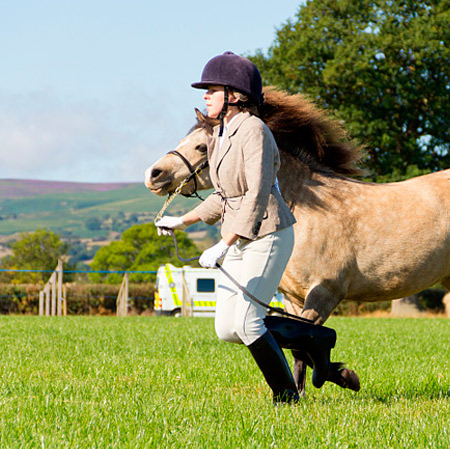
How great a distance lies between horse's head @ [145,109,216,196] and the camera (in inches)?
216

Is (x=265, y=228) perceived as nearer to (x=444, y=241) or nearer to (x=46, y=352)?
(x=444, y=241)

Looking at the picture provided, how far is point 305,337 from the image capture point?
432cm

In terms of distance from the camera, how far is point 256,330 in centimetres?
404

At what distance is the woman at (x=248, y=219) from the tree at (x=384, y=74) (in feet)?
81.0

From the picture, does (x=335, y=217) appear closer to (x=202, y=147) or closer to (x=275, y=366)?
(x=202, y=147)

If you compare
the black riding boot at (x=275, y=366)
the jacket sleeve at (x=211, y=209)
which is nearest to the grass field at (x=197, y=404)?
the black riding boot at (x=275, y=366)

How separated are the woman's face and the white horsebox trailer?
1018 inches

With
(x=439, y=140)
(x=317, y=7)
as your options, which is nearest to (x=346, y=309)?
(x=439, y=140)

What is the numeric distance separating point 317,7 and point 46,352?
26953mm

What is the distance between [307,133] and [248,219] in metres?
2.02

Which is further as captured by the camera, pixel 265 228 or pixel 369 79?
pixel 369 79

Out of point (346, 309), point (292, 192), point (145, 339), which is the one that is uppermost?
point (292, 192)

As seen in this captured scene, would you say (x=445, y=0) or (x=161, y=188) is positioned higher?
(x=445, y=0)

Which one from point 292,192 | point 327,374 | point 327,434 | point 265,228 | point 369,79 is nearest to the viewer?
point 327,434
